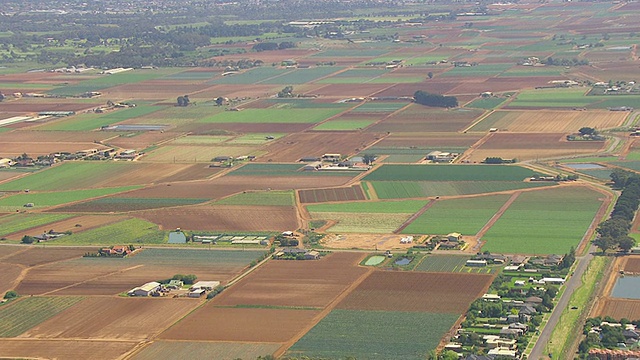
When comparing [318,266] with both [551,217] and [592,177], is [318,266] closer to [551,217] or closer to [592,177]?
[551,217]

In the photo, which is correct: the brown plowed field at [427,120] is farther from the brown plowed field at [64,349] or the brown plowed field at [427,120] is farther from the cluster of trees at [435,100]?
the brown plowed field at [64,349]

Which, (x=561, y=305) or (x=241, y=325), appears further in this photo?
(x=561, y=305)

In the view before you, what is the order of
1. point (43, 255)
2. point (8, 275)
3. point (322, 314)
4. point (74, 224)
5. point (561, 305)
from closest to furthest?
point (561, 305) < point (322, 314) < point (8, 275) < point (43, 255) < point (74, 224)

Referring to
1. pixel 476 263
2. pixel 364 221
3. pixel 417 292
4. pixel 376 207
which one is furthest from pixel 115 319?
pixel 376 207

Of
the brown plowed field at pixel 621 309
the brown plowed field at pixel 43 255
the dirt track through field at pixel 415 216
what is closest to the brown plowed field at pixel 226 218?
the dirt track through field at pixel 415 216

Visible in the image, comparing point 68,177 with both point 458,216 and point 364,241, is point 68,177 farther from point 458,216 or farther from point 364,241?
point 458,216

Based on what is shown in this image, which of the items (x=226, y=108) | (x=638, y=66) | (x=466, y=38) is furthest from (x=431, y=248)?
(x=466, y=38)
